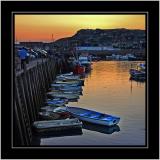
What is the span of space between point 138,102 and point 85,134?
22.6 ft

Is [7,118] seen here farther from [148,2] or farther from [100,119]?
[100,119]

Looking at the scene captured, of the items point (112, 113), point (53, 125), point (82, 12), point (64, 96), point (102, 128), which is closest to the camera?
point (82, 12)

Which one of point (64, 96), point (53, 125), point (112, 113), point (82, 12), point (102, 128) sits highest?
point (82, 12)

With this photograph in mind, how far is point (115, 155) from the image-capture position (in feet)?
9.57

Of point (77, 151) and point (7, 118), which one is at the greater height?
point (7, 118)

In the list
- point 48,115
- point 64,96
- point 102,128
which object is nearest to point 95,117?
point 102,128

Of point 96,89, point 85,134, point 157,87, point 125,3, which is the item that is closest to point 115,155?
point 157,87

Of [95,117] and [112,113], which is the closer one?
[95,117]

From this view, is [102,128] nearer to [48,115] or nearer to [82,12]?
[48,115]

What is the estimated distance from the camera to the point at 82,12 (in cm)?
291

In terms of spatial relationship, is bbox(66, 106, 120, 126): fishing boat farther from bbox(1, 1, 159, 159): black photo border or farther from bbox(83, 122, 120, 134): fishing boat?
bbox(1, 1, 159, 159): black photo border

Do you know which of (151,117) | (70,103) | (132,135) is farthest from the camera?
(70,103)

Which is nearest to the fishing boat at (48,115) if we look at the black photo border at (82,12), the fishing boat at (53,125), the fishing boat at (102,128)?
→ the fishing boat at (102,128)

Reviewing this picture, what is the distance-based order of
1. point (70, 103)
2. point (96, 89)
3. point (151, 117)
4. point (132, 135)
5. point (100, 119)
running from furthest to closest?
1. point (96, 89)
2. point (70, 103)
3. point (100, 119)
4. point (132, 135)
5. point (151, 117)
